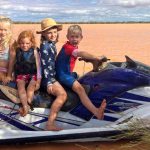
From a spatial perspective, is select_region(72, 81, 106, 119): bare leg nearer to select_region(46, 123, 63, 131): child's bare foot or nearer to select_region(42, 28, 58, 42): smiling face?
select_region(46, 123, 63, 131): child's bare foot

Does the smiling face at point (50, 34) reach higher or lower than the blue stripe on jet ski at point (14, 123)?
higher

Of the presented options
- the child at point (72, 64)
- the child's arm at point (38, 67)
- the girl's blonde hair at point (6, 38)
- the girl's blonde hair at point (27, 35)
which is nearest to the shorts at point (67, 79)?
the child at point (72, 64)

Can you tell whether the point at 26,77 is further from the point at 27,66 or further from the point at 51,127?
the point at 51,127

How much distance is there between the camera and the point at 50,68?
5340mm

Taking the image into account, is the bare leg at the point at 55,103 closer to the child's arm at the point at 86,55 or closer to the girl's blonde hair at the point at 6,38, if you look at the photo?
the child's arm at the point at 86,55

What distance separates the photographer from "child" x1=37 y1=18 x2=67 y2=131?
5234 mm

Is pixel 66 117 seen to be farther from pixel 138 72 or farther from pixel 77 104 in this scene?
pixel 138 72

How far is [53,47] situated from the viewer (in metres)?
5.38

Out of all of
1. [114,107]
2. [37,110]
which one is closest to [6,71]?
[37,110]

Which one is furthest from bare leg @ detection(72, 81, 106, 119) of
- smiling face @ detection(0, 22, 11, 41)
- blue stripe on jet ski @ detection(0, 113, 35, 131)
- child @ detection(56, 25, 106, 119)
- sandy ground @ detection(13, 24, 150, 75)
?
smiling face @ detection(0, 22, 11, 41)

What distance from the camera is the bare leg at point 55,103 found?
5.22m

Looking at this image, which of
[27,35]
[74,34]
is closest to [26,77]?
[27,35]

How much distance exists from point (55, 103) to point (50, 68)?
42 cm

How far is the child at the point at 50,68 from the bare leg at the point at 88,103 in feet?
0.55
